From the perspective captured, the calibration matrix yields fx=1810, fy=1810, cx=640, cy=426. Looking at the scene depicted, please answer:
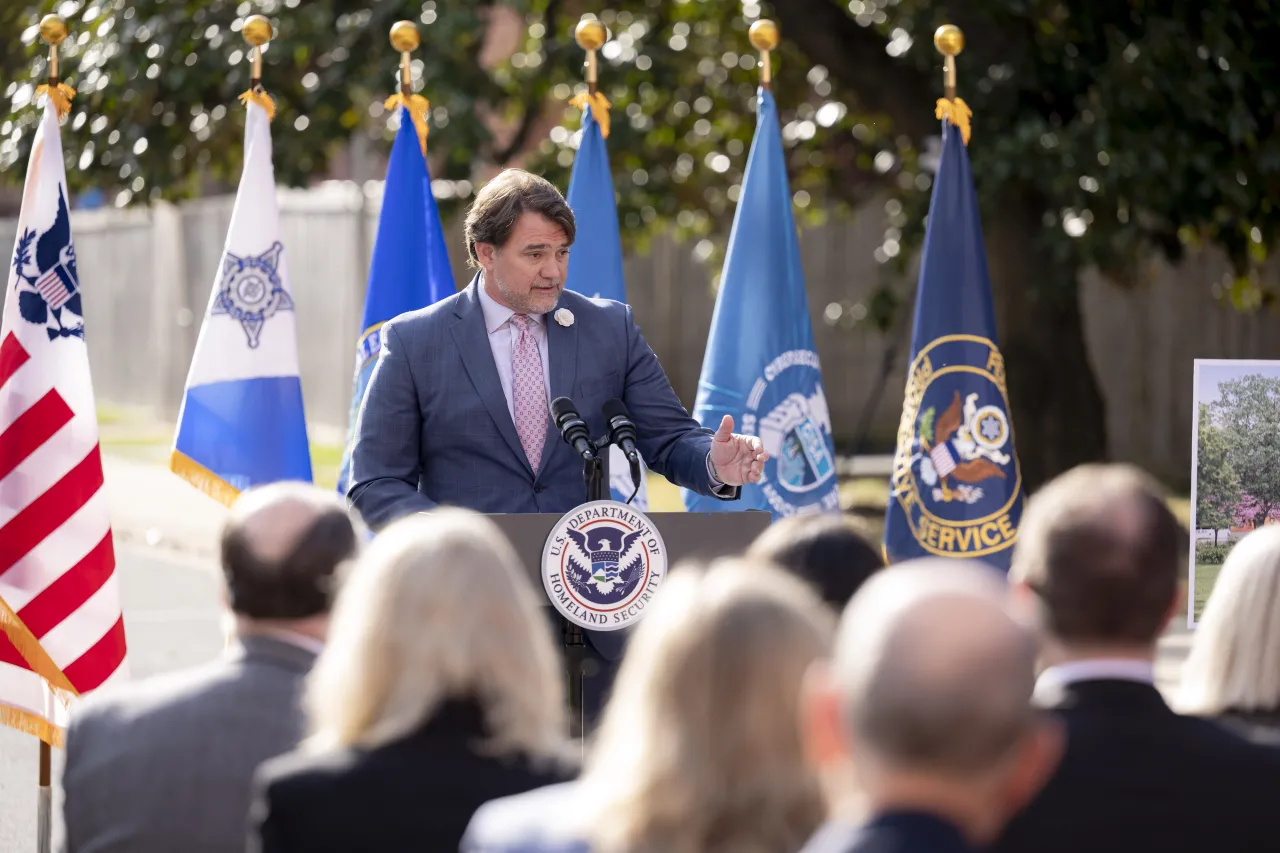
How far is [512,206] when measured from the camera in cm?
476

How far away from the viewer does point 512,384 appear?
491 cm

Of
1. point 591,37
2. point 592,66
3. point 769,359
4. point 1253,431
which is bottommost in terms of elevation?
point 1253,431

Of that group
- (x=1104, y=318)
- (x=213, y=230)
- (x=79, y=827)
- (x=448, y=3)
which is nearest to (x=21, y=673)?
(x=79, y=827)

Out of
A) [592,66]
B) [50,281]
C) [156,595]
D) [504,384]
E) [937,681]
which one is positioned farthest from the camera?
[156,595]

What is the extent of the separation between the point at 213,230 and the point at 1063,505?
19.9 meters

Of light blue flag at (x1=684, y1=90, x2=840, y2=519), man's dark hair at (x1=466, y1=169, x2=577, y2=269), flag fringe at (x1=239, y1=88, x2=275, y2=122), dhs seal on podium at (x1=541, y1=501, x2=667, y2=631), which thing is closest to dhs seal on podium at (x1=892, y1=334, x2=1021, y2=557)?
light blue flag at (x1=684, y1=90, x2=840, y2=519)

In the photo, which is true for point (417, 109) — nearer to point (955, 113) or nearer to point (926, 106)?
point (955, 113)

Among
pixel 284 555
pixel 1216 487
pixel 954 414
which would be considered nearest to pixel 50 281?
pixel 954 414

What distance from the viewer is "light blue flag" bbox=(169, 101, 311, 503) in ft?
20.7

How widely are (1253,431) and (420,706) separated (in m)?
3.68

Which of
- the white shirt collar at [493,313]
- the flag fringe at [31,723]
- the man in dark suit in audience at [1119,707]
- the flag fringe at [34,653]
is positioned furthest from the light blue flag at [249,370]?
the man in dark suit in audience at [1119,707]

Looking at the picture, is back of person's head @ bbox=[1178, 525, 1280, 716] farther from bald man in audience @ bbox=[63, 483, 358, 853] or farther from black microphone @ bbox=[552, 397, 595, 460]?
black microphone @ bbox=[552, 397, 595, 460]

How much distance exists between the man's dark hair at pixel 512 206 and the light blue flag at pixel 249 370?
6.15ft

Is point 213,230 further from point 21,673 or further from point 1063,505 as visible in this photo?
point 1063,505
